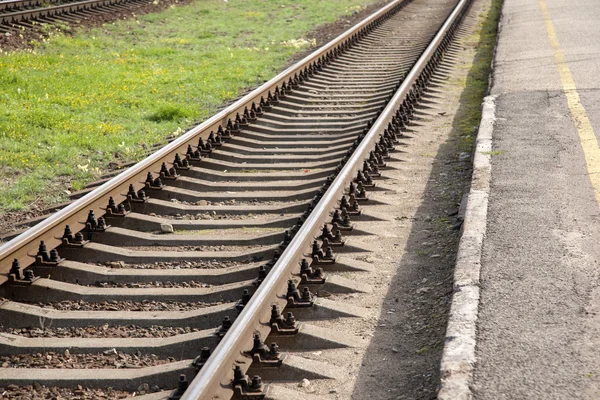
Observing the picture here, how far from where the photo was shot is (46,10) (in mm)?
18703

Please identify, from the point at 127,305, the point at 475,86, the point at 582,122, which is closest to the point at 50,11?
the point at 475,86

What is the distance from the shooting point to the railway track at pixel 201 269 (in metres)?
4.59

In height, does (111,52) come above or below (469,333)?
above

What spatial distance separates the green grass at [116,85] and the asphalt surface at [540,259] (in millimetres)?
3961

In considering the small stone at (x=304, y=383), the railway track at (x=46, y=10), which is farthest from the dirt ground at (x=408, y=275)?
the railway track at (x=46, y=10)

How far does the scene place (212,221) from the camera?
695cm

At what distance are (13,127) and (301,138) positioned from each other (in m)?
3.38

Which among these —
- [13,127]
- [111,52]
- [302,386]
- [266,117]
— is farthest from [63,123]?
[302,386]

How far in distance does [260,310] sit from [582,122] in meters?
5.69

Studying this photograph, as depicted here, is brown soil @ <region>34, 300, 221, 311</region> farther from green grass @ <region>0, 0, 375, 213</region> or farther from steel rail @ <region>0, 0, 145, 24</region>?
steel rail @ <region>0, 0, 145, 24</region>

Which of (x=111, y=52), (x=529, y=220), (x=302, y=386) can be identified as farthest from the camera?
(x=111, y=52)

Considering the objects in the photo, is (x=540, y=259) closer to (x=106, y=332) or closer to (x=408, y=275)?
(x=408, y=275)

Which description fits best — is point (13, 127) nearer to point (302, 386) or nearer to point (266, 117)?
point (266, 117)

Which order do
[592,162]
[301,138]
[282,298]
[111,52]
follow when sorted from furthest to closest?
[111,52], [301,138], [592,162], [282,298]
